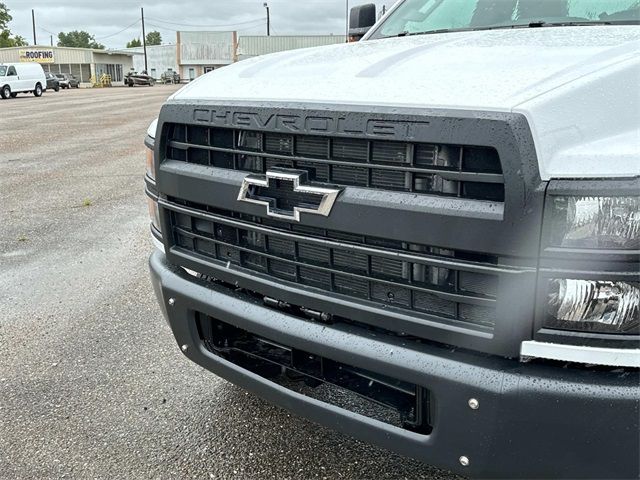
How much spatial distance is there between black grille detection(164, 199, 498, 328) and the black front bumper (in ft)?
0.41

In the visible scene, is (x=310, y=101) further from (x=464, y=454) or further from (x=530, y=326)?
(x=464, y=454)

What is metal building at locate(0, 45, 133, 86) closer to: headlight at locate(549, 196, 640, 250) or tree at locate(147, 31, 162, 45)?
tree at locate(147, 31, 162, 45)

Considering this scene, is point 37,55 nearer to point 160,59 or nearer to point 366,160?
point 160,59

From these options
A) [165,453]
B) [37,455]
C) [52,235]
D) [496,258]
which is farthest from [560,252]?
[52,235]

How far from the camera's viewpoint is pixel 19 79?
37.2 m

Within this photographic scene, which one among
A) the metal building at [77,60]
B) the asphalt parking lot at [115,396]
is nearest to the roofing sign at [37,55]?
the metal building at [77,60]

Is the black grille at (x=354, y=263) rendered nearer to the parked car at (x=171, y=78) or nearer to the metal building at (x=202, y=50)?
the metal building at (x=202, y=50)

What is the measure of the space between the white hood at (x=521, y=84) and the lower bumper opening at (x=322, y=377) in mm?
813

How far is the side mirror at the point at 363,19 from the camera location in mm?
4020

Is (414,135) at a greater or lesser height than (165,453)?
greater

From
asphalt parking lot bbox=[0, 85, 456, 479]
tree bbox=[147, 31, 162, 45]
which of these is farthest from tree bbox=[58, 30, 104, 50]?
asphalt parking lot bbox=[0, 85, 456, 479]

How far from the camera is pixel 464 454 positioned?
170 cm

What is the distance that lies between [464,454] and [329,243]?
2.36 ft

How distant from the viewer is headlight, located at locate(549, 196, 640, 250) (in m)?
1.41
